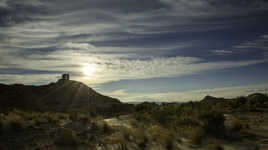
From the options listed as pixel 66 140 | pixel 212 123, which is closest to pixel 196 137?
pixel 212 123

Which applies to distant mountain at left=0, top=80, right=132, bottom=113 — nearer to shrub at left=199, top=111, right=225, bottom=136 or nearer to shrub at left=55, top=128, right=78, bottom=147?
shrub at left=199, top=111, right=225, bottom=136

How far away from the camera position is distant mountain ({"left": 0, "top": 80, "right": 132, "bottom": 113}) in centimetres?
5422

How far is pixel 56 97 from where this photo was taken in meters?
64.2

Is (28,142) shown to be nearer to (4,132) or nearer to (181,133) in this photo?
(4,132)

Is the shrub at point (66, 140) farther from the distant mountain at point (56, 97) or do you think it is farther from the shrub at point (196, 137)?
the distant mountain at point (56, 97)

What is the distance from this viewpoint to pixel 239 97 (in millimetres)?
45375

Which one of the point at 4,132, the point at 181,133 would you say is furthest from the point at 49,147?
the point at 181,133

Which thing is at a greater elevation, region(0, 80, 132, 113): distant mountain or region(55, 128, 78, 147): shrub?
region(55, 128, 78, 147): shrub

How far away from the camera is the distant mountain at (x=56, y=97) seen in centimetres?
5422

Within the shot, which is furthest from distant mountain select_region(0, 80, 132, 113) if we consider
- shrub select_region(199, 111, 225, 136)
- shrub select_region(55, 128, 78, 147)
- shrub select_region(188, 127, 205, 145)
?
shrub select_region(188, 127, 205, 145)

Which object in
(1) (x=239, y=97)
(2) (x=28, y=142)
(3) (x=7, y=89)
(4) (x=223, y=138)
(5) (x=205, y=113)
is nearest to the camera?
(2) (x=28, y=142)

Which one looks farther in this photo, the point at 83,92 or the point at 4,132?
the point at 83,92

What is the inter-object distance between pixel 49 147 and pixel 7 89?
205 ft

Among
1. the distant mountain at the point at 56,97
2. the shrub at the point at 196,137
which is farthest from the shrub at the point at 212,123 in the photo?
the distant mountain at the point at 56,97
